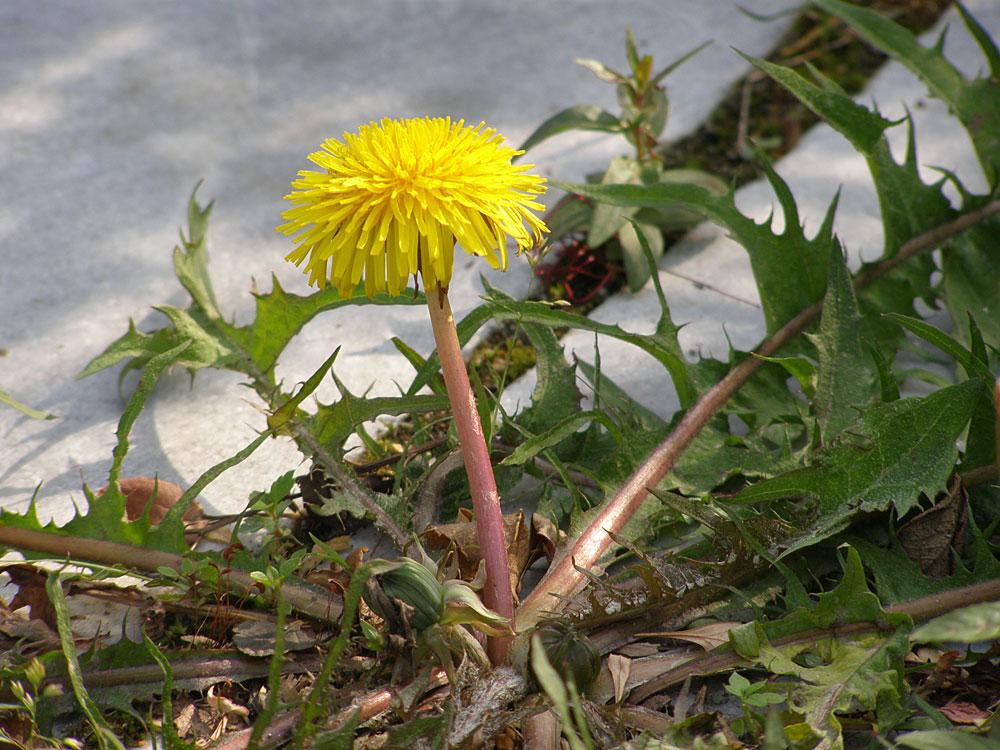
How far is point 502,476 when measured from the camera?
1802mm

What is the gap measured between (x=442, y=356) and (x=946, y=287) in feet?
3.62

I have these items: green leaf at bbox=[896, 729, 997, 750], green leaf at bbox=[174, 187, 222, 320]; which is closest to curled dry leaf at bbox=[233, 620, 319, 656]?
green leaf at bbox=[174, 187, 222, 320]

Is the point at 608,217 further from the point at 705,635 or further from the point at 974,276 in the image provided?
the point at 705,635

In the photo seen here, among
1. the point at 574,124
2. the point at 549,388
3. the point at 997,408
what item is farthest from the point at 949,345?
the point at 574,124

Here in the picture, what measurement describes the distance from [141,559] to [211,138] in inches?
60.1

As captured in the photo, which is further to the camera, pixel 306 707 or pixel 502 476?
pixel 502 476

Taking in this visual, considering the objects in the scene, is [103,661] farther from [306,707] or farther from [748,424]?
[748,424]

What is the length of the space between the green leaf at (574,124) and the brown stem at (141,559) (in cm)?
109

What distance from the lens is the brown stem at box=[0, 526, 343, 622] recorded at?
1553 mm

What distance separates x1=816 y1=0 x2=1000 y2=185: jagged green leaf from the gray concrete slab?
672 mm

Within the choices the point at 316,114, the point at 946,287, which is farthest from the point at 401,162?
the point at 316,114

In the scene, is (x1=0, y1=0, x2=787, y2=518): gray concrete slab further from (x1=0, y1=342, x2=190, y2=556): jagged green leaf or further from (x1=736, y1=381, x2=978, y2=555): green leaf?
(x1=736, y1=381, x2=978, y2=555): green leaf

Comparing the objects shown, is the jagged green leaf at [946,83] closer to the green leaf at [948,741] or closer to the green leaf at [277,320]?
the green leaf at [277,320]

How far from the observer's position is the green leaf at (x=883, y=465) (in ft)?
4.90
